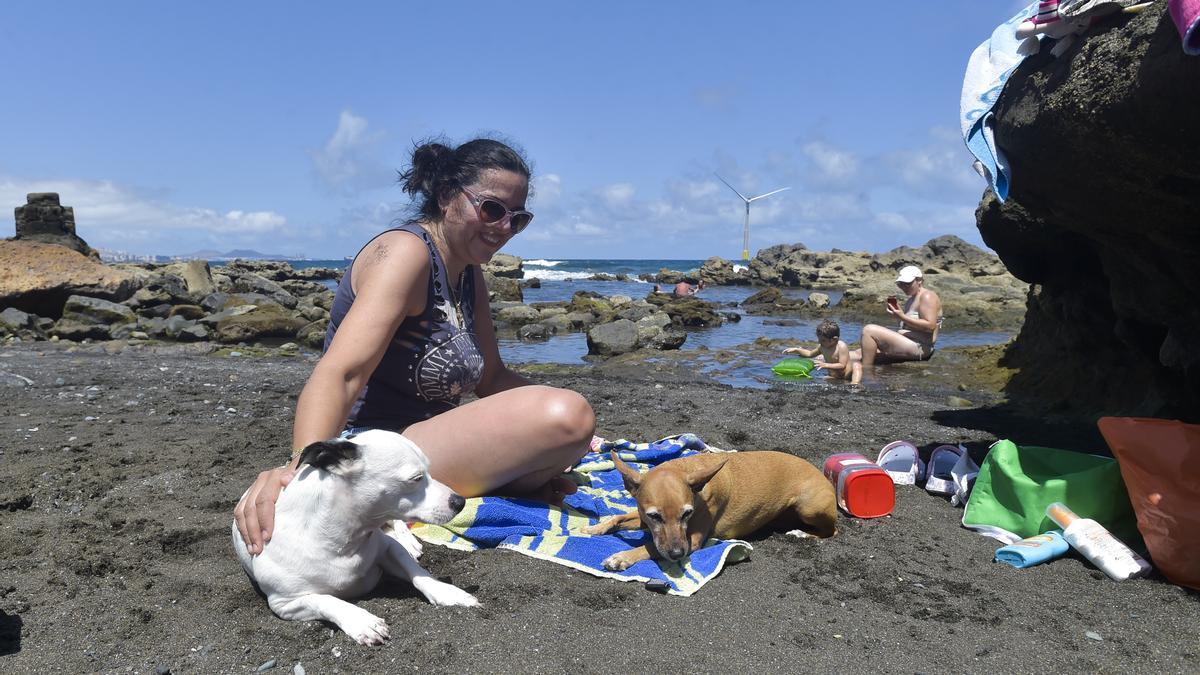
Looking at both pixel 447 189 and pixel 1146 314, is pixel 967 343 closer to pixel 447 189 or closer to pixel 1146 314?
pixel 1146 314

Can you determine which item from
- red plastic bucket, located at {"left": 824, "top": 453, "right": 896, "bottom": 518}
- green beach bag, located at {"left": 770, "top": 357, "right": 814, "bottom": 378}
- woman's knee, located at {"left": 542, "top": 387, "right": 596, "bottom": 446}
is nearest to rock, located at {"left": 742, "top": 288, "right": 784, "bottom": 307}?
green beach bag, located at {"left": 770, "top": 357, "right": 814, "bottom": 378}

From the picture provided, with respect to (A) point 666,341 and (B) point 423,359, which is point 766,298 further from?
(B) point 423,359

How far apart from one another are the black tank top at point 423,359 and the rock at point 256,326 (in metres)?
14.0

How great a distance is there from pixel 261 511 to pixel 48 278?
17761mm

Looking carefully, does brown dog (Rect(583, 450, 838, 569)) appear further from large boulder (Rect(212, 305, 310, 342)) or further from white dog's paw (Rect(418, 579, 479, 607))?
large boulder (Rect(212, 305, 310, 342))

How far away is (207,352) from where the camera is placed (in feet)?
46.9

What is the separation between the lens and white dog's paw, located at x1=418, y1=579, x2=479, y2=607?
306 centimetres

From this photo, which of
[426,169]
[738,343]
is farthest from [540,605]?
[738,343]

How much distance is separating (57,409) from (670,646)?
6684 mm

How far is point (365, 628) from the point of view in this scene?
9.10 feet

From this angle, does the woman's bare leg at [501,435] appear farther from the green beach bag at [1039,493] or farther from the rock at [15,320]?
the rock at [15,320]

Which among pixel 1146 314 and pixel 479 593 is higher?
pixel 1146 314

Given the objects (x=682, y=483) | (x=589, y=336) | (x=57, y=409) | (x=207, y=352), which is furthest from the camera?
(x=589, y=336)

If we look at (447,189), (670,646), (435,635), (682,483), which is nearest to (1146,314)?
(682,483)
